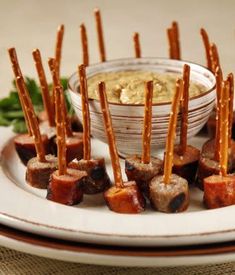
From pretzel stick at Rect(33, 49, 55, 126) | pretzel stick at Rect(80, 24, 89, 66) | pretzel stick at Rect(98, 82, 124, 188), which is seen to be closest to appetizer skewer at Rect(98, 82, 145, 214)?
pretzel stick at Rect(98, 82, 124, 188)

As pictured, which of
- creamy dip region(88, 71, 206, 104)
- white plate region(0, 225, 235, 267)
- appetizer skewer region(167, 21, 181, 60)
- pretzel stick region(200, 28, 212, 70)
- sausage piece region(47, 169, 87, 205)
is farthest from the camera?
appetizer skewer region(167, 21, 181, 60)

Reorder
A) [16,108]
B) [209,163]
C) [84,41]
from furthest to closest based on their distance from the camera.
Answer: [16,108] < [84,41] < [209,163]

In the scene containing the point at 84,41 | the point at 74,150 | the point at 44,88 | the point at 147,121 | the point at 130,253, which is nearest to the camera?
the point at 130,253

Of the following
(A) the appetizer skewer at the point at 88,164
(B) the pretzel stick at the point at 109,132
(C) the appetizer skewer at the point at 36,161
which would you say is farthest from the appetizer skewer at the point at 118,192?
(C) the appetizer skewer at the point at 36,161

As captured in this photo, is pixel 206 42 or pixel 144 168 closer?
pixel 144 168

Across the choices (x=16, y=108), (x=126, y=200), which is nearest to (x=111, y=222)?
(x=126, y=200)

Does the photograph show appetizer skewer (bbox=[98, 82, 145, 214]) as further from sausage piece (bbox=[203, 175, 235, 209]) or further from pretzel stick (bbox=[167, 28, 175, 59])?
pretzel stick (bbox=[167, 28, 175, 59])

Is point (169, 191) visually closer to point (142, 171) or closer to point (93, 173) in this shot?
point (142, 171)
